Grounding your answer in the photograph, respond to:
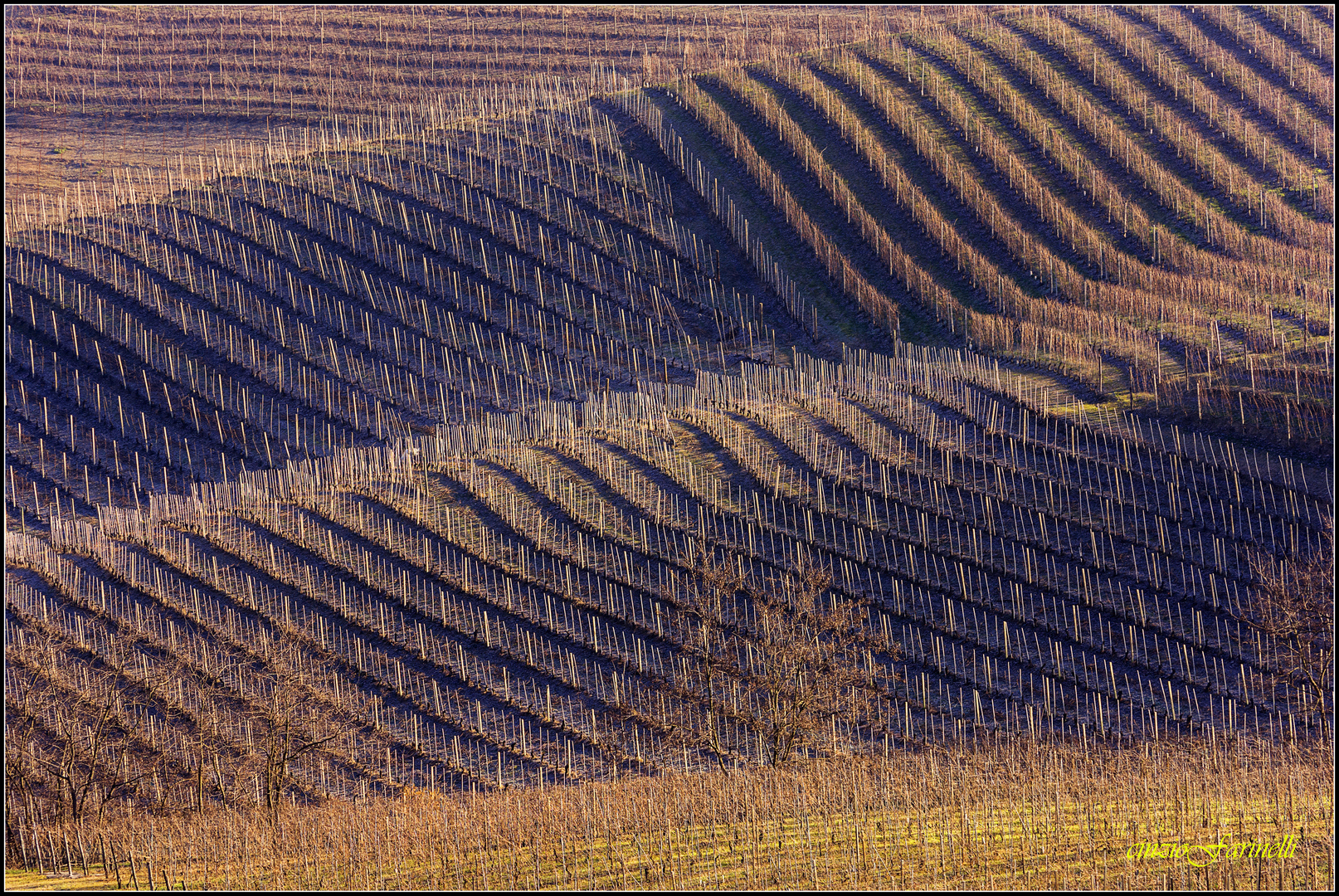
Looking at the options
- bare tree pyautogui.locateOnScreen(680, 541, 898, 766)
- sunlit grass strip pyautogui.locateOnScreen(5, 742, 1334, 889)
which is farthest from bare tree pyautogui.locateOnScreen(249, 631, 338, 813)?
bare tree pyautogui.locateOnScreen(680, 541, 898, 766)

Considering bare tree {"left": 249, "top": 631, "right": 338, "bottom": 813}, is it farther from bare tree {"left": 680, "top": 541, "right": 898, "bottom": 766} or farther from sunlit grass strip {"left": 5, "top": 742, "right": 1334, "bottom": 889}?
bare tree {"left": 680, "top": 541, "right": 898, "bottom": 766}

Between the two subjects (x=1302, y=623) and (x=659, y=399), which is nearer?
(x=1302, y=623)

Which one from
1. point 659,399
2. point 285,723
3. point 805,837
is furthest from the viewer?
point 659,399

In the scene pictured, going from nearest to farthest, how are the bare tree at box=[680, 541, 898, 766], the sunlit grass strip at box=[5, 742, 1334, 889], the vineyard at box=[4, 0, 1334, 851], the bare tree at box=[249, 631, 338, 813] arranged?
the sunlit grass strip at box=[5, 742, 1334, 889] → the bare tree at box=[249, 631, 338, 813] → the bare tree at box=[680, 541, 898, 766] → the vineyard at box=[4, 0, 1334, 851]

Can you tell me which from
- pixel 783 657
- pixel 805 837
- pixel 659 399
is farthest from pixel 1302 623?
pixel 659 399

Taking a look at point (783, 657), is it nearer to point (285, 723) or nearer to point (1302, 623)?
point (285, 723)

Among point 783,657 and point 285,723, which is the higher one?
point 783,657

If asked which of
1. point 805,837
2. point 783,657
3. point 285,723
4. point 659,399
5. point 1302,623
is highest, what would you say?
point 659,399

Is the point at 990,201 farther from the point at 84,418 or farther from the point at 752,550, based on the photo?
the point at 84,418

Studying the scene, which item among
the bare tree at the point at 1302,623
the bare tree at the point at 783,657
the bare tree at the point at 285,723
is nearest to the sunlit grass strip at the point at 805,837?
the bare tree at the point at 285,723
